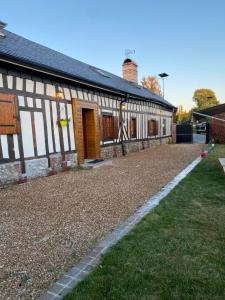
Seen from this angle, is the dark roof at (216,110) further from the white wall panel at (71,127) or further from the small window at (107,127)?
the white wall panel at (71,127)

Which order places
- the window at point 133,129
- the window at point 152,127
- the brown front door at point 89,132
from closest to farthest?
the brown front door at point 89,132 → the window at point 133,129 → the window at point 152,127

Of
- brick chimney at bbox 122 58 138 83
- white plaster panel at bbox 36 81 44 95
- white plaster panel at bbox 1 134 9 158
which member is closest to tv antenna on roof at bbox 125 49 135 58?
brick chimney at bbox 122 58 138 83

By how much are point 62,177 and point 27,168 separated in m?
0.94

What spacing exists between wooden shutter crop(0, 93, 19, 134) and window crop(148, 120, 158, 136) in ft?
31.9

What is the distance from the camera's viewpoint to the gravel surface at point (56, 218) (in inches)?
77.8

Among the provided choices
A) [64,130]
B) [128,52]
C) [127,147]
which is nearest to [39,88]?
[64,130]

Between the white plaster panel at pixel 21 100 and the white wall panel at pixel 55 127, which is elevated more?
the white plaster panel at pixel 21 100

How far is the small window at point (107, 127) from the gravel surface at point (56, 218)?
125 inches

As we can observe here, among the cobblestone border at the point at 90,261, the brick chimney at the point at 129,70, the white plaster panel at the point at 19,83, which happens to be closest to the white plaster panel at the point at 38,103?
the white plaster panel at the point at 19,83

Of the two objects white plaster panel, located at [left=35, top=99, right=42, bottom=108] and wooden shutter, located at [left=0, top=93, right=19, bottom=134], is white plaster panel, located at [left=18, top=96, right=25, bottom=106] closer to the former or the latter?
wooden shutter, located at [left=0, top=93, right=19, bottom=134]

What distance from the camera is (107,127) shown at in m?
9.30

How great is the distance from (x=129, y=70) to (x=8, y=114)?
39.1 ft

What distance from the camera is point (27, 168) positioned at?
18.3 ft

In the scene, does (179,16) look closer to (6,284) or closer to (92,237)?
(92,237)
